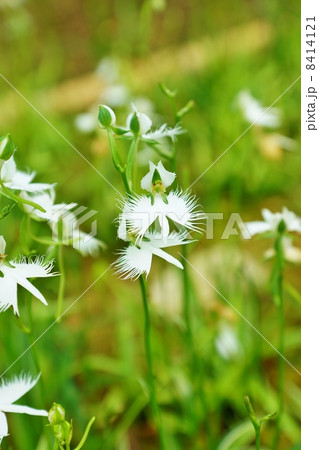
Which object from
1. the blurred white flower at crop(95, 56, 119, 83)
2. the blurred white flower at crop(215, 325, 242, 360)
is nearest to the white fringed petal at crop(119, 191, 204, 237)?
the blurred white flower at crop(215, 325, 242, 360)

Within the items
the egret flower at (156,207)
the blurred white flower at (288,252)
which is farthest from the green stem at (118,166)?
the blurred white flower at (288,252)

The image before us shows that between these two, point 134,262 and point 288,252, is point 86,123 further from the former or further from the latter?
point 134,262

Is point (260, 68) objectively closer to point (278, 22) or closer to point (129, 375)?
point (278, 22)

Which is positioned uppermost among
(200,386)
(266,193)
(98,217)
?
(266,193)

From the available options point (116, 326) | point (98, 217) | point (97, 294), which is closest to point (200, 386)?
point (116, 326)

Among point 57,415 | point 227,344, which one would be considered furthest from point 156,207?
point 227,344
